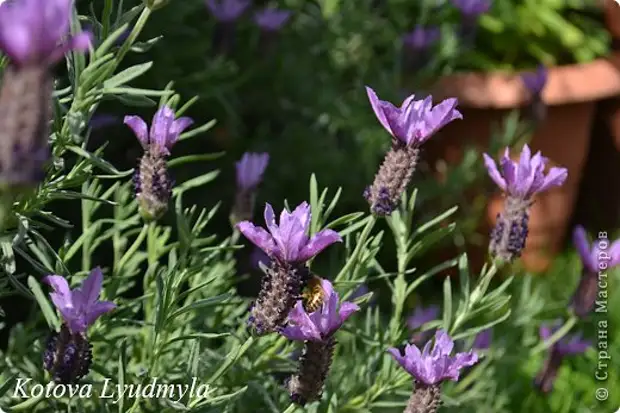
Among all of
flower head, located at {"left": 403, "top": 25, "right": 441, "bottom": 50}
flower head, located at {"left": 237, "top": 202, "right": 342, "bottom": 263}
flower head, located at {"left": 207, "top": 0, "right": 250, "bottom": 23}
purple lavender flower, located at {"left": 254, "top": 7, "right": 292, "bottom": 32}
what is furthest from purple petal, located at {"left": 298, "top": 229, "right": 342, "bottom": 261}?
flower head, located at {"left": 403, "top": 25, "right": 441, "bottom": 50}

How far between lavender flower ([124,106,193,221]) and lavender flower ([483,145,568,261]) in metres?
0.33

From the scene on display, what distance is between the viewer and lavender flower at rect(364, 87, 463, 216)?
0.87m

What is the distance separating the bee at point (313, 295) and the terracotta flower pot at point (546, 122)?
106cm

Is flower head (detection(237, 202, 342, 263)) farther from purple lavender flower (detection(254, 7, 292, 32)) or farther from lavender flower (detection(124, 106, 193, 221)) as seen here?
purple lavender flower (detection(254, 7, 292, 32))

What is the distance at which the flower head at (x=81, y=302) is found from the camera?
80 centimetres

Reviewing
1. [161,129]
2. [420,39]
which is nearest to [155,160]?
[161,129]

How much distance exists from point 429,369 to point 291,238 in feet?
0.63

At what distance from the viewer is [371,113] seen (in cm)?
182

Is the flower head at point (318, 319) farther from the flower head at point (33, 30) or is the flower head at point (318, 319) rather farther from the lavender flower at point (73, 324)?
the flower head at point (33, 30)

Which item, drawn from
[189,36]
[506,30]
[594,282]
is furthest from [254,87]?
[594,282]

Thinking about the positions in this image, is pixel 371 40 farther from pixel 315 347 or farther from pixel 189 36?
pixel 315 347

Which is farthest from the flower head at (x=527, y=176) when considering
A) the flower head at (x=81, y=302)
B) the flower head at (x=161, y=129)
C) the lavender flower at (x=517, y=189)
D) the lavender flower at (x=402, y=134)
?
the flower head at (x=81, y=302)

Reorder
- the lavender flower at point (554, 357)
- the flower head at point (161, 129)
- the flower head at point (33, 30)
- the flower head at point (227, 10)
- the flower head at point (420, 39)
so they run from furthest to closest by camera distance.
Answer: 1. the flower head at point (420, 39)
2. the flower head at point (227, 10)
3. the lavender flower at point (554, 357)
4. the flower head at point (161, 129)
5. the flower head at point (33, 30)

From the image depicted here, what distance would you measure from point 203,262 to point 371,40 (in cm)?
108
